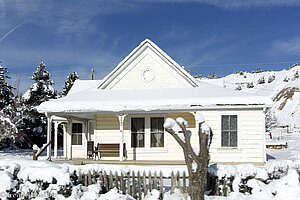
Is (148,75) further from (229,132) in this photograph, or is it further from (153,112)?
(229,132)

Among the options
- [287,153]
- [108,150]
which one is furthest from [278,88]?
[108,150]

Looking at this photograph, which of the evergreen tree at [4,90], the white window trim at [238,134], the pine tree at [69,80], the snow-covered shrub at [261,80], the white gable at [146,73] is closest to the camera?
the white window trim at [238,134]

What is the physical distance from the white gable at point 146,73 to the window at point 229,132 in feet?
9.55

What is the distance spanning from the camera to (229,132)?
540 inches

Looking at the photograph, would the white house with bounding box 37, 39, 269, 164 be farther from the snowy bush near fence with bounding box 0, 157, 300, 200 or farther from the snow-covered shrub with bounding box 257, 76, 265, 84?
the snow-covered shrub with bounding box 257, 76, 265, 84

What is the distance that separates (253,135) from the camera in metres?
13.5

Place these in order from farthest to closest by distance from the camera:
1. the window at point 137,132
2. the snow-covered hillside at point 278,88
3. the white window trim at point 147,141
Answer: the snow-covered hillside at point 278,88 → the window at point 137,132 → the white window trim at point 147,141

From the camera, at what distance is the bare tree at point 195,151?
7504 mm

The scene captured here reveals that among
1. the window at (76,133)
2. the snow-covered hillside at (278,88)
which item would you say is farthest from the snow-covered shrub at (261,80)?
A: the window at (76,133)

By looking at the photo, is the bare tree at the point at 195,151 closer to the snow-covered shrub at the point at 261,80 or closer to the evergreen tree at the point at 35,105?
the evergreen tree at the point at 35,105

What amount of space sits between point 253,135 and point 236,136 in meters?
0.74

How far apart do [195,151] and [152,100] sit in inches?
240

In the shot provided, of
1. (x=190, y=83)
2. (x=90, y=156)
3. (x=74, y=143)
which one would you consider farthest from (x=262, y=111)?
(x=74, y=143)

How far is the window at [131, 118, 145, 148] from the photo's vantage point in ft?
49.6
